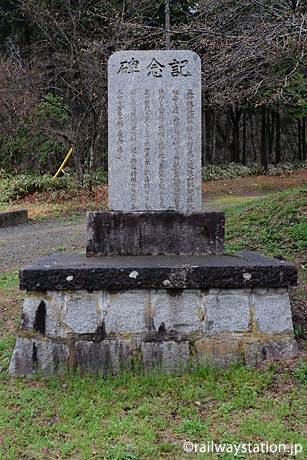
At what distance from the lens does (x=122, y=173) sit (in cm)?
397

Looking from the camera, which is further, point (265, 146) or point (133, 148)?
point (265, 146)

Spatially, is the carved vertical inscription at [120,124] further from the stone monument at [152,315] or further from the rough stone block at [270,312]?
the rough stone block at [270,312]

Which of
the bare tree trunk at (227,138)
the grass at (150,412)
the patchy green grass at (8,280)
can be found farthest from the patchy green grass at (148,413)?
the bare tree trunk at (227,138)

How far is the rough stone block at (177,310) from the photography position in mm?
3250

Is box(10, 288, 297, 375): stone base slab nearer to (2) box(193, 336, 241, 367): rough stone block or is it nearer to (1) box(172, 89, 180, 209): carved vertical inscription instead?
(2) box(193, 336, 241, 367): rough stone block

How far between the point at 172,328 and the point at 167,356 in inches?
7.5

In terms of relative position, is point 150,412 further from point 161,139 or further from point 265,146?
point 265,146

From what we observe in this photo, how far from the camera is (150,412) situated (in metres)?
2.80

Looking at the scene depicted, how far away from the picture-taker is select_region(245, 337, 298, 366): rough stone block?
3.25m

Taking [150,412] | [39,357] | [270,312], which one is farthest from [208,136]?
[150,412]

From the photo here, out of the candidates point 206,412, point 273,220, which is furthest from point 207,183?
point 206,412

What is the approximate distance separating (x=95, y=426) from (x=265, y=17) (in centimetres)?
574

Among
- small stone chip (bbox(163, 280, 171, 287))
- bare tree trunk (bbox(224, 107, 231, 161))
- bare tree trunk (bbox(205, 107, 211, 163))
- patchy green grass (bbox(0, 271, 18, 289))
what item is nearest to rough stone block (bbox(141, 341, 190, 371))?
small stone chip (bbox(163, 280, 171, 287))

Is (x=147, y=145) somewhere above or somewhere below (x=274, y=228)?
above
